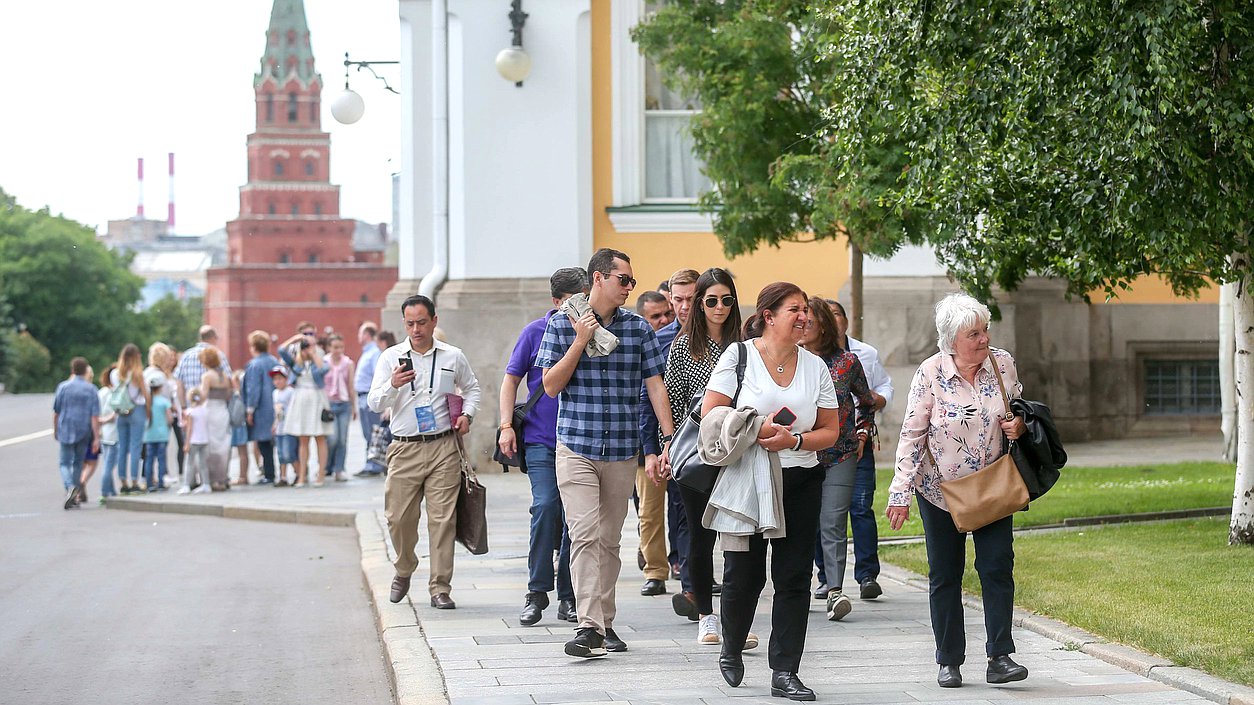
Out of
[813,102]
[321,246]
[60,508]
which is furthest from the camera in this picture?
[321,246]

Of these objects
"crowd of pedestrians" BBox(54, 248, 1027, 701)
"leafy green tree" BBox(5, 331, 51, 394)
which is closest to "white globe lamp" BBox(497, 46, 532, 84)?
"crowd of pedestrians" BBox(54, 248, 1027, 701)

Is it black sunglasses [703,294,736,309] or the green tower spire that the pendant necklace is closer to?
black sunglasses [703,294,736,309]

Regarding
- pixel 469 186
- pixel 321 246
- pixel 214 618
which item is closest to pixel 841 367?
pixel 214 618

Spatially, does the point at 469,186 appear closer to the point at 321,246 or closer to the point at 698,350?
the point at 698,350

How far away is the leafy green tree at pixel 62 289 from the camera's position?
358ft

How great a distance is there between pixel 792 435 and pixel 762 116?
28.6 ft

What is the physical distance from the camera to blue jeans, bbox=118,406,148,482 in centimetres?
1848

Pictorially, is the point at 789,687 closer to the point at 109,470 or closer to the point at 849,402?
the point at 849,402

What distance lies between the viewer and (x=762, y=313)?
680cm

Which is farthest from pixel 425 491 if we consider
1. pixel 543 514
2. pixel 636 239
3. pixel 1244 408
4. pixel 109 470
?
pixel 636 239

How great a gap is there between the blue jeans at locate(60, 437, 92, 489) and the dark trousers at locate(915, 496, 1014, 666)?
1341 cm

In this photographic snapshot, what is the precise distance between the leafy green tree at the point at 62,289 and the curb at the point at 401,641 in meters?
100

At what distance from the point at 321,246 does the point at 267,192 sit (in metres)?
8.92

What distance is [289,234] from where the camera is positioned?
13188cm
